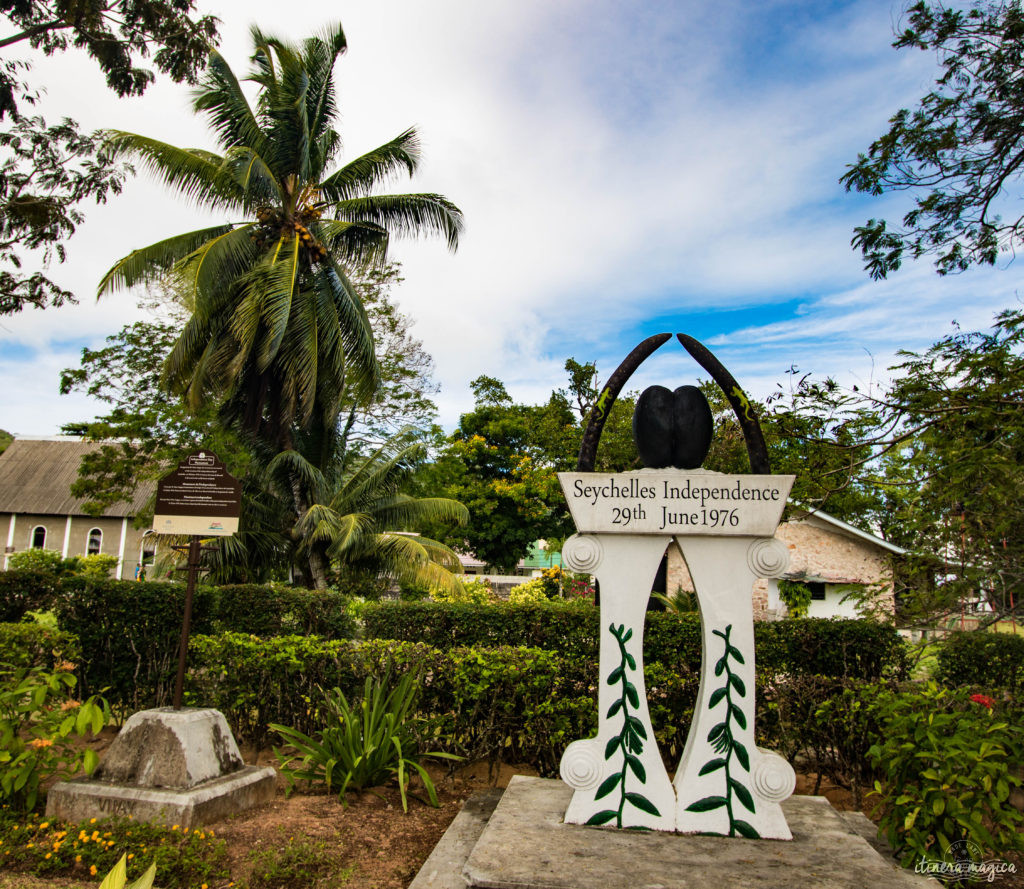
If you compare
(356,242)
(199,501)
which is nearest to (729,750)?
(199,501)

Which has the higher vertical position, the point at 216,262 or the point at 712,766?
the point at 216,262

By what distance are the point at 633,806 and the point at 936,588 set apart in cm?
Result: 325

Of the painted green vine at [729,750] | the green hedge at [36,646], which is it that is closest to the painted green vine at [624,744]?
the painted green vine at [729,750]

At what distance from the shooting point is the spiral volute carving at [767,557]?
3.95 meters

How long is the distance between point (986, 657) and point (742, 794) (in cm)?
343

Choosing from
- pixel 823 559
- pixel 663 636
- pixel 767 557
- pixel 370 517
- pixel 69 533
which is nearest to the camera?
pixel 767 557

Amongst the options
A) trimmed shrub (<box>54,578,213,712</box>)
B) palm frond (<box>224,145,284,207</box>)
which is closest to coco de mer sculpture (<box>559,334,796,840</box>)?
trimmed shrub (<box>54,578,213,712</box>)

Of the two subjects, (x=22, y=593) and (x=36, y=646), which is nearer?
(x=36, y=646)

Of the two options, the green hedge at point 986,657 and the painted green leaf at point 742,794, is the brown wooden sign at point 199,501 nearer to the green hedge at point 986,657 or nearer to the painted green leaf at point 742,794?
the painted green leaf at point 742,794

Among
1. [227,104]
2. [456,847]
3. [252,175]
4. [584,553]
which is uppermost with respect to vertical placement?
[227,104]

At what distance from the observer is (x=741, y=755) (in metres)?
3.84

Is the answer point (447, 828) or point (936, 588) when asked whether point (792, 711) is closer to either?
point (936, 588)

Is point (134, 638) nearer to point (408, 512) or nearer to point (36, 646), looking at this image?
point (36, 646)

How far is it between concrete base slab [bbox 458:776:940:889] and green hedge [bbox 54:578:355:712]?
125 inches
